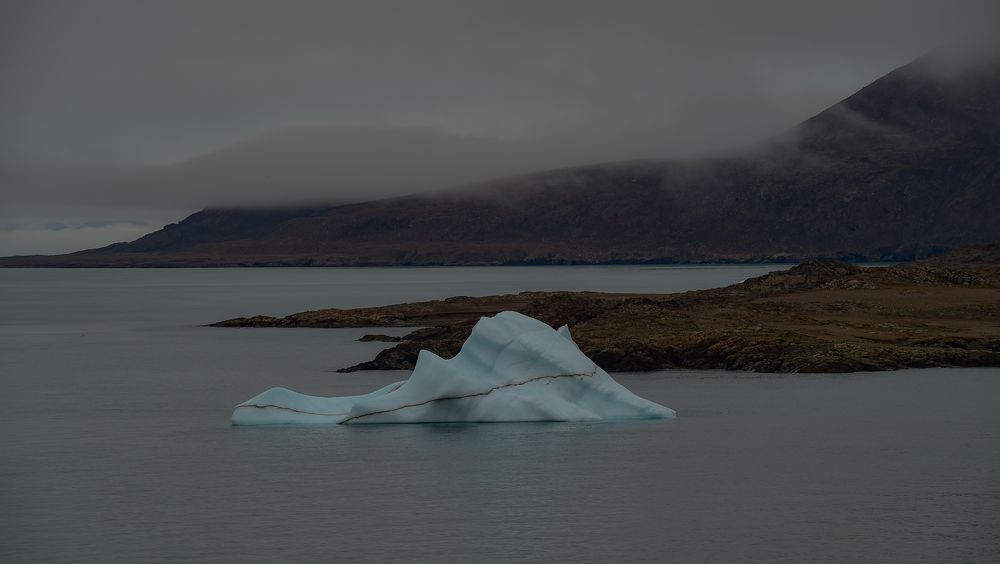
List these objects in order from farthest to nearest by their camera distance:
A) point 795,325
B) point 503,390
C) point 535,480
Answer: point 795,325 → point 503,390 → point 535,480

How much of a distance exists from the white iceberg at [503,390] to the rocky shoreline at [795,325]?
11.4 meters

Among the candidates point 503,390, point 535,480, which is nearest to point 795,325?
point 503,390

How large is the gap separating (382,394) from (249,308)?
71129 millimetres

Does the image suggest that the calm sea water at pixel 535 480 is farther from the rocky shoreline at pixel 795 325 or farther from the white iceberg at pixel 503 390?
the rocky shoreline at pixel 795 325

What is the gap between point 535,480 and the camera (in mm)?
22297

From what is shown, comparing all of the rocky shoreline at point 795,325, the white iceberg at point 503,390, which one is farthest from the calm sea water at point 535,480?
the rocky shoreline at point 795,325

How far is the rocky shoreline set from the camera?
40.0 metres

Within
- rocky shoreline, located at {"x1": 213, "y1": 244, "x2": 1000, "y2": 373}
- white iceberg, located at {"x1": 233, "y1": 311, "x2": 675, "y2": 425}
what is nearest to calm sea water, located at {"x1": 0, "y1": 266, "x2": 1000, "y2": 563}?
white iceberg, located at {"x1": 233, "y1": 311, "x2": 675, "y2": 425}

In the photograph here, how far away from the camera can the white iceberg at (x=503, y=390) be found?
27.6 meters

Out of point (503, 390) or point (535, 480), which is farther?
point (503, 390)

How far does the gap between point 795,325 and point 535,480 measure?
26019 mm

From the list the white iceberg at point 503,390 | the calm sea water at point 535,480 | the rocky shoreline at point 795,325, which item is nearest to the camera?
the calm sea water at point 535,480

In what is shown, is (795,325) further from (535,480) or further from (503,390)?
(535,480)

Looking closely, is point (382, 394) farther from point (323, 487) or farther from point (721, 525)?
point (721, 525)
